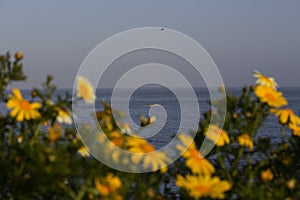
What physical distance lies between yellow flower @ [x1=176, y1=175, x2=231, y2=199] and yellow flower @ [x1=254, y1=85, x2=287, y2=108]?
0.71 metres

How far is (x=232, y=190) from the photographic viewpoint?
2648mm

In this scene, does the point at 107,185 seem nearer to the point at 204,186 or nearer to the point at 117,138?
the point at 117,138

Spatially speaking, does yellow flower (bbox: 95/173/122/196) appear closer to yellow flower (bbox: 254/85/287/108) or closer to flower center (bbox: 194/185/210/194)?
flower center (bbox: 194/185/210/194)

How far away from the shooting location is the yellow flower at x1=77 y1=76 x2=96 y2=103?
2.46 metres

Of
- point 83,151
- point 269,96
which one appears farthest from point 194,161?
point 269,96

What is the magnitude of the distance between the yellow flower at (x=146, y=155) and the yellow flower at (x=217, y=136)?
351 mm

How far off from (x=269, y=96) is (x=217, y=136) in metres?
0.45

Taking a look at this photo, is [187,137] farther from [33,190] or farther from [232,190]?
[33,190]

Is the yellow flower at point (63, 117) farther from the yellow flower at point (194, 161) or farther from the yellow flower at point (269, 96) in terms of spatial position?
the yellow flower at point (269, 96)

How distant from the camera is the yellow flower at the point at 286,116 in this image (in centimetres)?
283

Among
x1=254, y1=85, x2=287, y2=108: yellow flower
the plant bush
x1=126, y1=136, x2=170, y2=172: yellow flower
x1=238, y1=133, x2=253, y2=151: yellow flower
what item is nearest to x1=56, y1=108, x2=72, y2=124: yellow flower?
the plant bush

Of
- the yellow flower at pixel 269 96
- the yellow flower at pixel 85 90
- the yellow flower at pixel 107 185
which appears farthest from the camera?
the yellow flower at pixel 269 96

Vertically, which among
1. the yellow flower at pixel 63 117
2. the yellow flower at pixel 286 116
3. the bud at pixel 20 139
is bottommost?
the bud at pixel 20 139

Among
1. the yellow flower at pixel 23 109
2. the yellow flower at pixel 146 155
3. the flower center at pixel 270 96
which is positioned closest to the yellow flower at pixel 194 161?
the yellow flower at pixel 146 155
